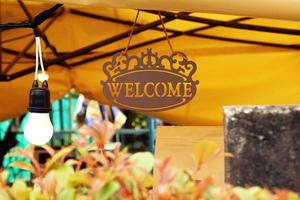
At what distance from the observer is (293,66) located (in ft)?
9.29

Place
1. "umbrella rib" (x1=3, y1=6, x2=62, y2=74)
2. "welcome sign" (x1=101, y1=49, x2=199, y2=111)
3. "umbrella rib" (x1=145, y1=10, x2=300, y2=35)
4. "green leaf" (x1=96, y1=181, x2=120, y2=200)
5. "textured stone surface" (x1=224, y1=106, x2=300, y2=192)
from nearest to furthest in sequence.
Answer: "green leaf" (x1=96, y1=181, x2=120, y2=200)
"textured stone surface" (x1=224, y1=106, x2=300, y2=192)
"welcome sign" (x1=101, y1=49, x2=199, y2=111)
"umbrella rib" (x1=145, y1=10, x2=300, y2=35)
"umbrella rib" (x1=3, y1=6, x2=62, y2=74)

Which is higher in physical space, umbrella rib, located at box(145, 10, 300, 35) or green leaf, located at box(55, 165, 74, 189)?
umbrella rib, located at box(145, 10, 300, 35)

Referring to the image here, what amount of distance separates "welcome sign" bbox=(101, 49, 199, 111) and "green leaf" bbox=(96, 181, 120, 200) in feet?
3.74

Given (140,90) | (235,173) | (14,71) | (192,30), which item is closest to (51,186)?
(235,173)

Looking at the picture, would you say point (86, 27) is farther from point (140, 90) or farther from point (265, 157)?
point (265, 157)

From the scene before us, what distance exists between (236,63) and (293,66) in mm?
277

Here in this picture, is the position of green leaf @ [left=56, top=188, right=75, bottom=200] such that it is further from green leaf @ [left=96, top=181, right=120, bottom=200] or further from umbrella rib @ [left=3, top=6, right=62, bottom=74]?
umbrella rib @ [left=3, top=6, right=62, bottom=74]

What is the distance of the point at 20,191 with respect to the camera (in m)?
0.81

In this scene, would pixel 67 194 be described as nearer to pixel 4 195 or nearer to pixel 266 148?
pixel 4 195

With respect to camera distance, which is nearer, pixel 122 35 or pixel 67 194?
pixel 67 194

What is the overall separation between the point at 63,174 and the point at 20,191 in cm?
6

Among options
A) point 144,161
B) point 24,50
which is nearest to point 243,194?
point 144,161

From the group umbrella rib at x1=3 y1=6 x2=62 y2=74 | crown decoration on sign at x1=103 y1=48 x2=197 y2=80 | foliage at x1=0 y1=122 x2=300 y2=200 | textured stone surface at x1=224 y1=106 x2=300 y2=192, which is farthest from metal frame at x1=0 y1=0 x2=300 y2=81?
foliage at x1=0 y1=122 x2=300 y2=200

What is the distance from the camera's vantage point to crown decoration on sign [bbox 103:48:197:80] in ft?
6.16
